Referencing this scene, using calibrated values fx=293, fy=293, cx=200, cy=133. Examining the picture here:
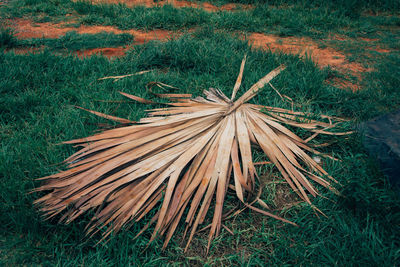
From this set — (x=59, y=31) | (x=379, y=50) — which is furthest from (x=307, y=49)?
(x=59, y=31)

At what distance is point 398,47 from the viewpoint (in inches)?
163

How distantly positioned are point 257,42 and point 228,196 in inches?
117

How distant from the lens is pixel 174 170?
5.60 feet

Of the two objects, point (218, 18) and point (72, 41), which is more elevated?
point (218, 18)

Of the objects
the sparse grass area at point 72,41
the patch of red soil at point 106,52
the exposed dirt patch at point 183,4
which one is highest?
the exposed dirt patch at point 183,4

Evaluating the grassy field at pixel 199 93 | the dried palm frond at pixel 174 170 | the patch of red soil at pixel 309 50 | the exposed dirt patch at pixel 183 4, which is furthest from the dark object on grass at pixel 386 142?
the exposed dirt patch at pixel 183 4

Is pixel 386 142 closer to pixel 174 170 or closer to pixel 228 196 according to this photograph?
pixel 228 196

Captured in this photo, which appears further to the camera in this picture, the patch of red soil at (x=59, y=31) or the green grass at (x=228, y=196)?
the patch of red soil at (x=59, y=31)

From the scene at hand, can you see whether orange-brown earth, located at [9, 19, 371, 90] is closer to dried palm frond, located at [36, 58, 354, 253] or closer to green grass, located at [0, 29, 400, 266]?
green grass, located at [0, 29, 400, 266]

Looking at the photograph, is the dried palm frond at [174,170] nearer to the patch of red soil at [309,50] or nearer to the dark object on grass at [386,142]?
the dark object on grass at [386,142]

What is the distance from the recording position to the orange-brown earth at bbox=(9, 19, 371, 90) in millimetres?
3599

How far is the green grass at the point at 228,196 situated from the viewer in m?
1.57

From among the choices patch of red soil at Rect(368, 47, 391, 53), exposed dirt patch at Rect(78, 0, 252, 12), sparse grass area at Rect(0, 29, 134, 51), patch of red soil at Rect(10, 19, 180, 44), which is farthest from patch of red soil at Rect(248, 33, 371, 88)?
sparse grass area at Rect(0, 29, 134, 51)

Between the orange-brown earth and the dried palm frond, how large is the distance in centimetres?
169
